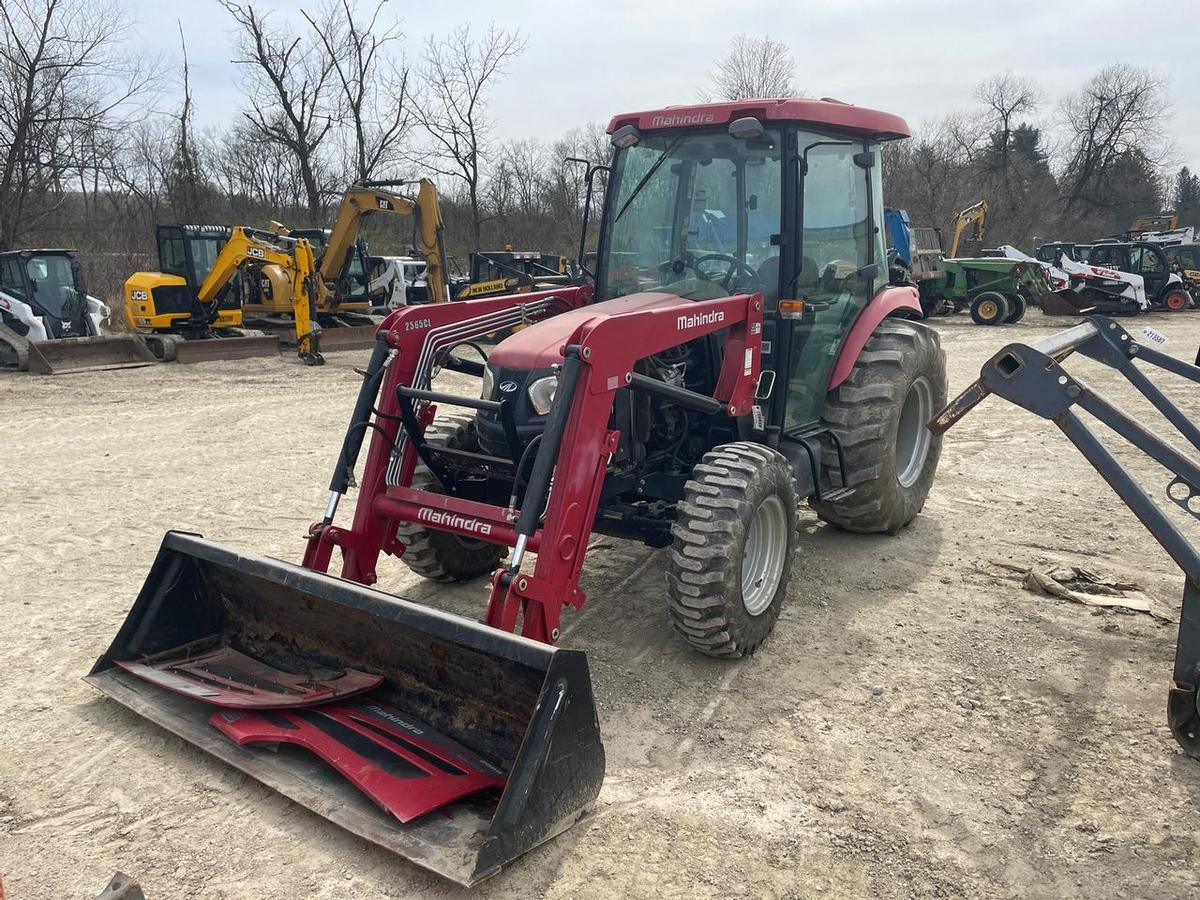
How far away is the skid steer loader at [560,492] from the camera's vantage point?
309cm

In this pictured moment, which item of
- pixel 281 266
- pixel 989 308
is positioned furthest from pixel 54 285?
pixel 989 308

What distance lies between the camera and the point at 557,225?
35.7m

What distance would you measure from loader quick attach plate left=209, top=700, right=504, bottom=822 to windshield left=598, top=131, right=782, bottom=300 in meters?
2.60

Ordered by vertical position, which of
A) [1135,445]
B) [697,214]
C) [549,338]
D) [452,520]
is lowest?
[452,520]

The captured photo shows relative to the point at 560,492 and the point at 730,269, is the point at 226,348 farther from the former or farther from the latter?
the point at 560,492

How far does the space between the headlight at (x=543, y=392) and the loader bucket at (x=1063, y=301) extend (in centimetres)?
2050

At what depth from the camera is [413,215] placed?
1579 cm

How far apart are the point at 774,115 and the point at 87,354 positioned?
12874mm

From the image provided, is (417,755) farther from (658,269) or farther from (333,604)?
(658,269)

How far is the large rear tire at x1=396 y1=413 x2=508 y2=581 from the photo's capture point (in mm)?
4648

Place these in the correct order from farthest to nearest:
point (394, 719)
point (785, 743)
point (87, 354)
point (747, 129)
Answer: point (87, 354) → point (747, 129) → point (785, 743) → point (394, 719)

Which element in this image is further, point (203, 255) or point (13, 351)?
point (203, 255)

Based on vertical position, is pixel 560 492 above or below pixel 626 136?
below

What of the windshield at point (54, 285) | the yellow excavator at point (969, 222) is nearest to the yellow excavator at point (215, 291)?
the windshield at point (54, 285)
